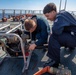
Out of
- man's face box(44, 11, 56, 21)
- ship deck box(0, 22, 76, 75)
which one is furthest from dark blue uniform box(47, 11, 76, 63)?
ship deck box(0, 22, 76, 75)

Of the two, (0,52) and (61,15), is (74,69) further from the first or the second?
(0,52)

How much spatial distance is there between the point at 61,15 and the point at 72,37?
384 mm

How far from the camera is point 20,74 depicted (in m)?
2.48

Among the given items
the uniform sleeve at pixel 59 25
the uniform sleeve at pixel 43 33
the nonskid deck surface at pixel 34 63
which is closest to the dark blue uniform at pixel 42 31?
the uniform sleeve at pixel 43 33

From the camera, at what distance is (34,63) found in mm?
2842

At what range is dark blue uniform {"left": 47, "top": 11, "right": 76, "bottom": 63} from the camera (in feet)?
8.00

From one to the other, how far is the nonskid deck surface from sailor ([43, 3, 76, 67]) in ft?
0.81

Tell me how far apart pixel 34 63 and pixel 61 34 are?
0.70 metres

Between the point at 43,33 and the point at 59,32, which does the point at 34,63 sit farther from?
the point at 59,32

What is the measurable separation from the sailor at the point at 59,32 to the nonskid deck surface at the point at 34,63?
0.25 m

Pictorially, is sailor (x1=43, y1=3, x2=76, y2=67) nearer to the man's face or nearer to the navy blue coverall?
the man's face

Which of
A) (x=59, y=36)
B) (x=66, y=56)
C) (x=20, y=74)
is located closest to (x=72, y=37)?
(x=59, y=36)

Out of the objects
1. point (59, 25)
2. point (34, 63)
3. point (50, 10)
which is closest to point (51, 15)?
point (50, 10)

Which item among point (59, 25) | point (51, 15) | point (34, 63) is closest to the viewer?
point (59, 25)
